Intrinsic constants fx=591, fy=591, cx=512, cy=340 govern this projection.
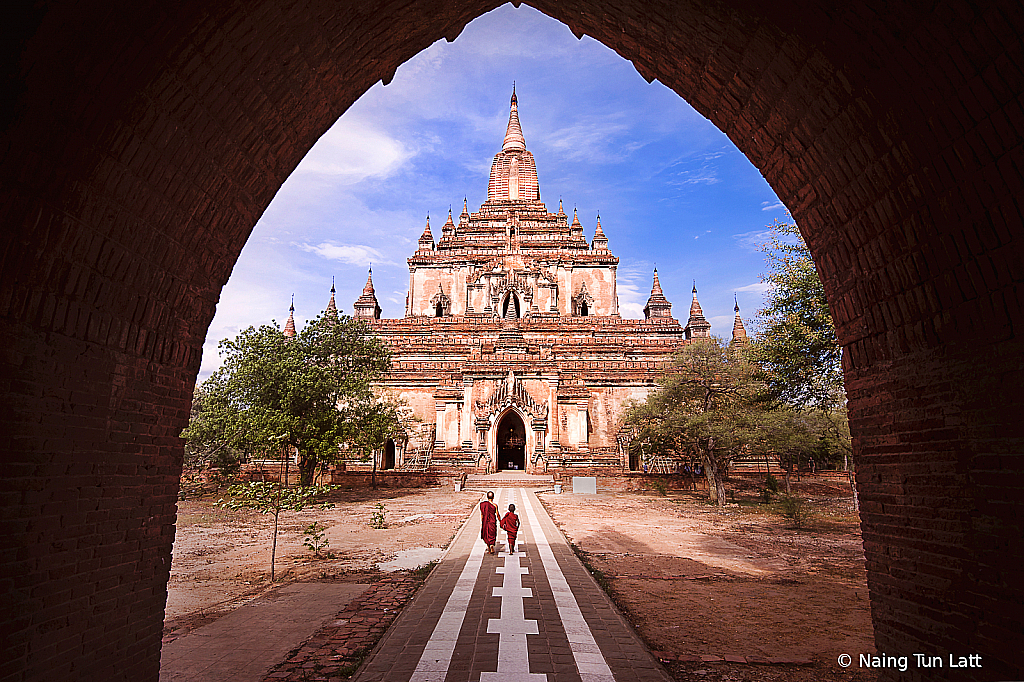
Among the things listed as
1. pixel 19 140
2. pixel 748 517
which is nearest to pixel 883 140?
pixel 19 140

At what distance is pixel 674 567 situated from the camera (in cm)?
1254

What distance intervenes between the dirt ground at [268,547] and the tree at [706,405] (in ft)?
30.7

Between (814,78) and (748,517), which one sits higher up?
(814,78)

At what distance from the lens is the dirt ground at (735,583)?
24.1 feet

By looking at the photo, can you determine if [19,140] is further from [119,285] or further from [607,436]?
[607,436]

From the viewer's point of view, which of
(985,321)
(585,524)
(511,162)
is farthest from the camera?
(511,162)

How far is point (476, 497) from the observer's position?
2658 cm

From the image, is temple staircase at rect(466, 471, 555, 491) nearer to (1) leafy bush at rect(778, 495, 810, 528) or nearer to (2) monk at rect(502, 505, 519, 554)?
(1) leafy bush at rect(778, 495, 810, 528)

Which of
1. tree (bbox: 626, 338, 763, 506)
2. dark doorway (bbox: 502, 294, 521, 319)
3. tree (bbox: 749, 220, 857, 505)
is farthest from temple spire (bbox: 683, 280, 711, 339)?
tree (bbox: 749, 220, 857, 505)

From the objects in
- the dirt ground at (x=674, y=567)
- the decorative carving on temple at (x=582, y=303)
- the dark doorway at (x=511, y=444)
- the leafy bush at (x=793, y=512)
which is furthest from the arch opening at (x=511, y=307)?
the leafy bush at (x=793, y=512)

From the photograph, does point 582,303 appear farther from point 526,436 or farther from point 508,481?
point 508,481

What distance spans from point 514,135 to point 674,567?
62.9 m

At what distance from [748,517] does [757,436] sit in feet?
9.93

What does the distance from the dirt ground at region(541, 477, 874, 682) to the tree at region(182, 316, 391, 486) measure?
10081 mm
